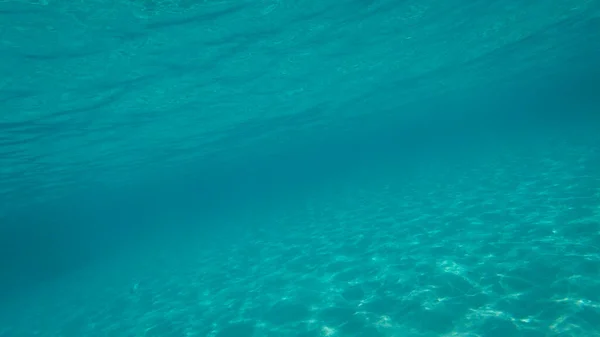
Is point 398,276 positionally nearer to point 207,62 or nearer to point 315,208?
point 207,62

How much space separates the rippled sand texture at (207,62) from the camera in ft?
34.0

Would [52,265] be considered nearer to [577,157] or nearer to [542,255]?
[542,255]

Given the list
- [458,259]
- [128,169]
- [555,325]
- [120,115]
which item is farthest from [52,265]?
[555,325]

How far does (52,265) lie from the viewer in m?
37.6

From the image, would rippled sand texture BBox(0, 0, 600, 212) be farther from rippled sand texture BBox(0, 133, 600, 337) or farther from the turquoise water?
rippled sand texture BBox(0, 133, 600, 337)

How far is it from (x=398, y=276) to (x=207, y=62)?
11.6m

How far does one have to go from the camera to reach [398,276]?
10.7 meters

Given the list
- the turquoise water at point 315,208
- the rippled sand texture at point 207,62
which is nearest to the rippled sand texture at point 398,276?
the turquoise water at point 315,208

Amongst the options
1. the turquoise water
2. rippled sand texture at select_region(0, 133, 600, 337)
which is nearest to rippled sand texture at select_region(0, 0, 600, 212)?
the turquoise water

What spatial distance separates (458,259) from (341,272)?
4.01 meters

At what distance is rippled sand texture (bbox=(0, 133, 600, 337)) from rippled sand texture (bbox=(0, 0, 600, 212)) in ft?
29.4

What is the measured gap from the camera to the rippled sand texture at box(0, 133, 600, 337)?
26.5 ft

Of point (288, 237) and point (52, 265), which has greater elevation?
point (52, 265)

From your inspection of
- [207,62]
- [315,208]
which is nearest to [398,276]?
[207,62]
